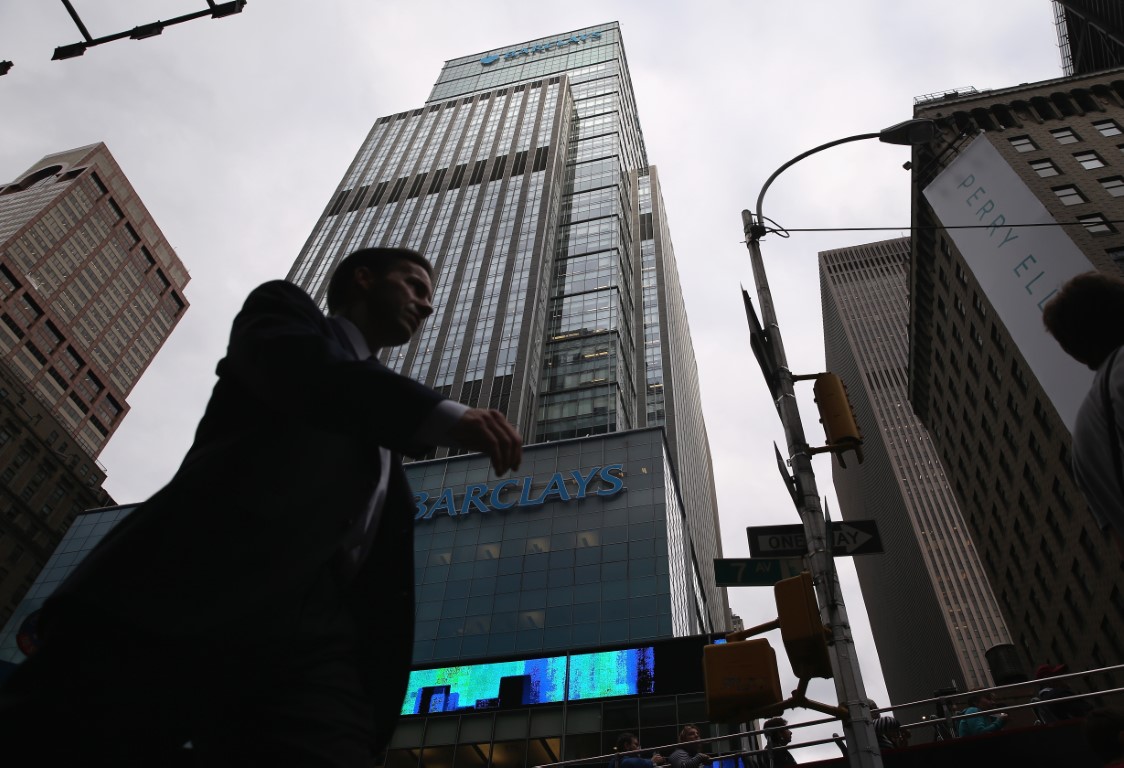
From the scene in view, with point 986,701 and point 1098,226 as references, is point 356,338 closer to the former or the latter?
point 986,701

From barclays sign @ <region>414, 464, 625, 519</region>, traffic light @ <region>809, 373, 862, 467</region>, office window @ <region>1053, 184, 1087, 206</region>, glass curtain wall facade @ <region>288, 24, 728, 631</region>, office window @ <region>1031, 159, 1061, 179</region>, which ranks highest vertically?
glass curtain wall facade @ <region>288, 24, 728, 631</region>

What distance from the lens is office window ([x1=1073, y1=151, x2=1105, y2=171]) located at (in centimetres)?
4844

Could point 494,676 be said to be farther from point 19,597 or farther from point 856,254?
point 856,254

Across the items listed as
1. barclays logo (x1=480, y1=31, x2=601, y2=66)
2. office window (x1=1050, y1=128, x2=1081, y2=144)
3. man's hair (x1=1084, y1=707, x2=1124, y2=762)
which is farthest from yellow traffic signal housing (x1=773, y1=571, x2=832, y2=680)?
barclays logo (x1=480, y1=31, x2=601, y2=66)

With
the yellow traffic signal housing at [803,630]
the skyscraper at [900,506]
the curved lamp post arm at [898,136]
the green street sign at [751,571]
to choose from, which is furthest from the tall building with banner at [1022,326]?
the skyscraper at [900,506]

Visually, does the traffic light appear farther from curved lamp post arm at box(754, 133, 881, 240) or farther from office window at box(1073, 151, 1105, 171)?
office window at box(1073, 151, 1105, 171)

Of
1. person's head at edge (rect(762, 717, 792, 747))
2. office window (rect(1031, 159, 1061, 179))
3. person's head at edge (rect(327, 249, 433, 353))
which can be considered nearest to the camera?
person's head at edge (rect(327, 249, 433, 353))

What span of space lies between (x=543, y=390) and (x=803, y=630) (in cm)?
7032

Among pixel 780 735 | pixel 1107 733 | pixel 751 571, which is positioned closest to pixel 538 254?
pixel 780 735

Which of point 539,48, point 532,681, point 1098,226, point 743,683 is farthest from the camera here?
point 539,48

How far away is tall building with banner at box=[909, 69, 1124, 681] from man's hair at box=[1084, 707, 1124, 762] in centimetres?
3149

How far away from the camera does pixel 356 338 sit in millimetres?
2623

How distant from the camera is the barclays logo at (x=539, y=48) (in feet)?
497

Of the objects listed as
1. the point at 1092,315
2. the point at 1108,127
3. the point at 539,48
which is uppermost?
the point at 539,48
